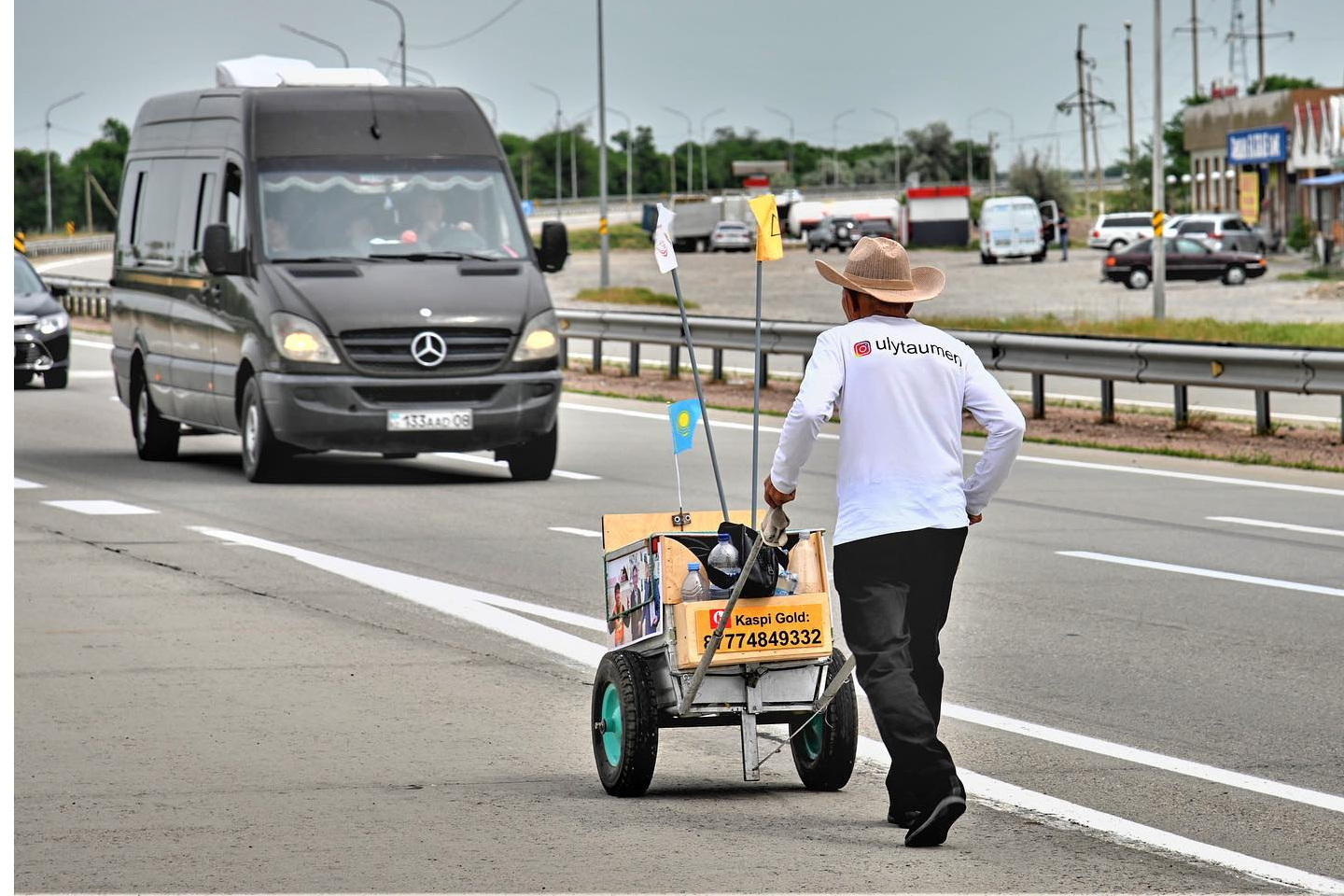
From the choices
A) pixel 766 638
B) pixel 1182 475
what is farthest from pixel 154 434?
pixel 766 638

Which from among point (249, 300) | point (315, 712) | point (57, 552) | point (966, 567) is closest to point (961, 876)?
point (315, 712)

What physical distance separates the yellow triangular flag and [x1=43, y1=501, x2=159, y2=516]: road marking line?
26.9 ft

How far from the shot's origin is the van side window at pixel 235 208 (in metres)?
15.5

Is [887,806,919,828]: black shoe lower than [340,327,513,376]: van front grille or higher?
lower

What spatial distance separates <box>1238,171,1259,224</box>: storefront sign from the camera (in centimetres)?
8362

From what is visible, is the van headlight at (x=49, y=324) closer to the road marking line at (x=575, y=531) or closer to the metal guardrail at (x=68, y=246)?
the road marking line at (x=575, y=531)

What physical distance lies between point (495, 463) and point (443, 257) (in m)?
2.52

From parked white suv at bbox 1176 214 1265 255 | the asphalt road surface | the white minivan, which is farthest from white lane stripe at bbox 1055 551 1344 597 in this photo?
the white minivan

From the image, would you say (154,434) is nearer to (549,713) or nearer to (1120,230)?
(549,713)

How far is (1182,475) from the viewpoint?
1614 centimetres

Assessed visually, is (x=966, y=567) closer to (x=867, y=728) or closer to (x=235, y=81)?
(x=867, y=728)

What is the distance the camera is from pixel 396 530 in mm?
12867

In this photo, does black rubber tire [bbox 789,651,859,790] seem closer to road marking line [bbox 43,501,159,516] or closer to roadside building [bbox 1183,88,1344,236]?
road marking line [bbox 43,501,159,516]

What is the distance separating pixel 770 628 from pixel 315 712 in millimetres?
2176
